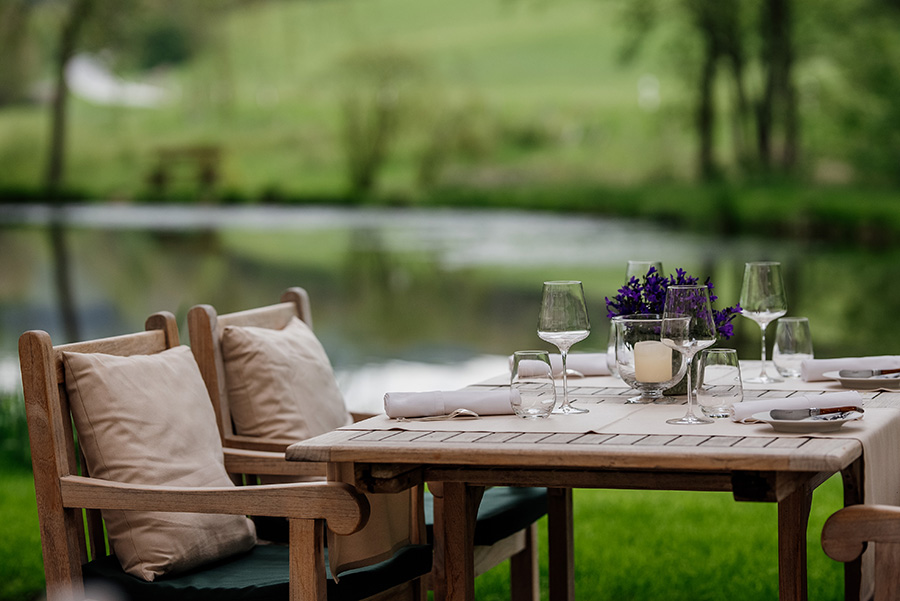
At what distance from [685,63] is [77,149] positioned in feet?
13.3

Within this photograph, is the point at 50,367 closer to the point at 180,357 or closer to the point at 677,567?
the point at 180,357

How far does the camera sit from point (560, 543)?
2.58m

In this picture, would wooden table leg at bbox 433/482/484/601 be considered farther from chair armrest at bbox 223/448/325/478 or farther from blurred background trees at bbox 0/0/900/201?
blurred background trees at bbox 0/0/900/201

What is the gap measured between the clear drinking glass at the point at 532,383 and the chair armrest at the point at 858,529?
0.48 m

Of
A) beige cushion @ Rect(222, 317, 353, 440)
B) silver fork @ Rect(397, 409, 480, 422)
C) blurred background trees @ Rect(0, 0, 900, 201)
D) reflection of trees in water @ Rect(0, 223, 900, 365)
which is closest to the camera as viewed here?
silver fork @ Rect(397, 409, 480, 422)

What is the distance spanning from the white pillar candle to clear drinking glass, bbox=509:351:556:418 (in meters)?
0.19

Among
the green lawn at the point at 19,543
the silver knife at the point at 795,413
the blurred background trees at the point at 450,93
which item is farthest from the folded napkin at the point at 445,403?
the blurred background trees at the point at 450,93

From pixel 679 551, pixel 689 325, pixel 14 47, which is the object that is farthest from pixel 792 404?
pixel 14 47

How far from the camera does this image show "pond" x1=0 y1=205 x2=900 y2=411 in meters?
6.75

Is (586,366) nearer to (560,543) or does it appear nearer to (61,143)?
(560,543)

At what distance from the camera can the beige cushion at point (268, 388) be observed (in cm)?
246

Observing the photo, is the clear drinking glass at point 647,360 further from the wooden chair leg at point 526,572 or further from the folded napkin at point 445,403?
the wooden chair leg at point 526,572

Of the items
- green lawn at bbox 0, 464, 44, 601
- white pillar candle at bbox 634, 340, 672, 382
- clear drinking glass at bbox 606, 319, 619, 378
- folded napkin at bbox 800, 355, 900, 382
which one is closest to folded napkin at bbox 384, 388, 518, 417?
white pillar candle at bbox 634, 340, 672, 382

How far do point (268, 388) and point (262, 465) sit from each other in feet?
0.68
